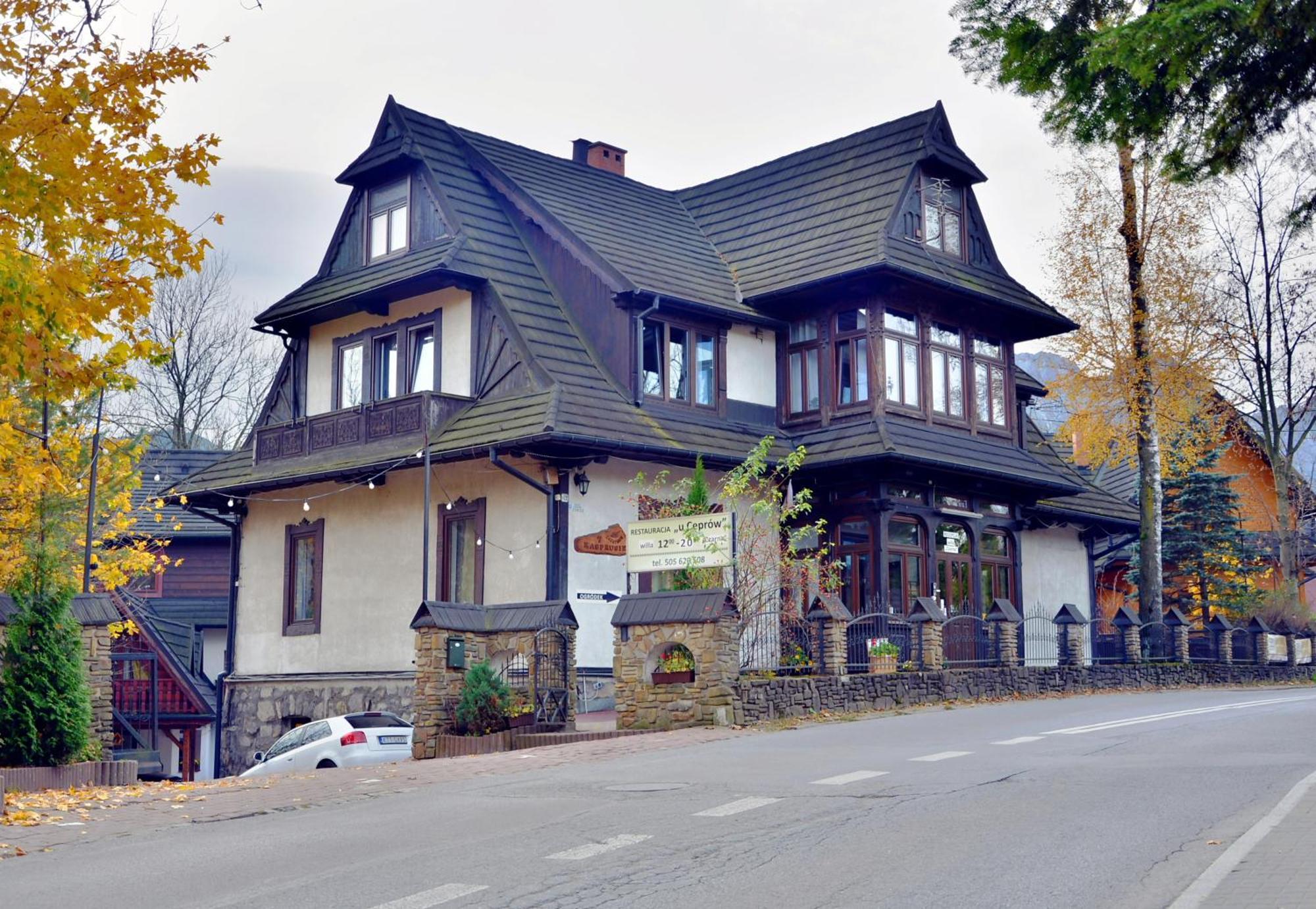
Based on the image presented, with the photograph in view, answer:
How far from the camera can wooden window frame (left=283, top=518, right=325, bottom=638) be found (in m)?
29.4

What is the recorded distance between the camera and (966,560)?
30188 millimetres

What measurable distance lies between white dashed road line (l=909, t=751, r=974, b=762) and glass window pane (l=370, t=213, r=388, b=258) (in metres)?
17.6

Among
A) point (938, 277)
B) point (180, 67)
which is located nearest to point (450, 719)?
point (180, 67)

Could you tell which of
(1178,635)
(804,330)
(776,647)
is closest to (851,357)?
(804,330)

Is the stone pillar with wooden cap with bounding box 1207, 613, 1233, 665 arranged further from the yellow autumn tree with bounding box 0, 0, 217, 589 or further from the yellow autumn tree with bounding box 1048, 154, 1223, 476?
the yellow autumn tree with bounding box 0, 0, 217, 589

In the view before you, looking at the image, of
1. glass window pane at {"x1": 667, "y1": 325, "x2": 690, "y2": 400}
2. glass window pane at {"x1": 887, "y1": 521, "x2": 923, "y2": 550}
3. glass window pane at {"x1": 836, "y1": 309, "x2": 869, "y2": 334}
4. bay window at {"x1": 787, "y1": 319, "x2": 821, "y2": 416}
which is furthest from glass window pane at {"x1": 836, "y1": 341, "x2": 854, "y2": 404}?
glass window pane at {"x1": 667, "y1": 325, "x2": 690, "y2": 400}

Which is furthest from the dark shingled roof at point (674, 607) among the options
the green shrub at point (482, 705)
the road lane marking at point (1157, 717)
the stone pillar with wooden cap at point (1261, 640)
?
the stone pillar with wooden cap at point (1261, 640)

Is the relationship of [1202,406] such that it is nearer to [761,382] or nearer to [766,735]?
[761,382]

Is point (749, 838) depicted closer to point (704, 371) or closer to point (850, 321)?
point (704, 371)

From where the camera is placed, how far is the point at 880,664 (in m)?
23.8

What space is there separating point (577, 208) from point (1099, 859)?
22.7m

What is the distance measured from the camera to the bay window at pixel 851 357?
28.7 m

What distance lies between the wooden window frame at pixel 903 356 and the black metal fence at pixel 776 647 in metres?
6.19

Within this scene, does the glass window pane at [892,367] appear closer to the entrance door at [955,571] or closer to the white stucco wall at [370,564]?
the entrance door at [955,571]
